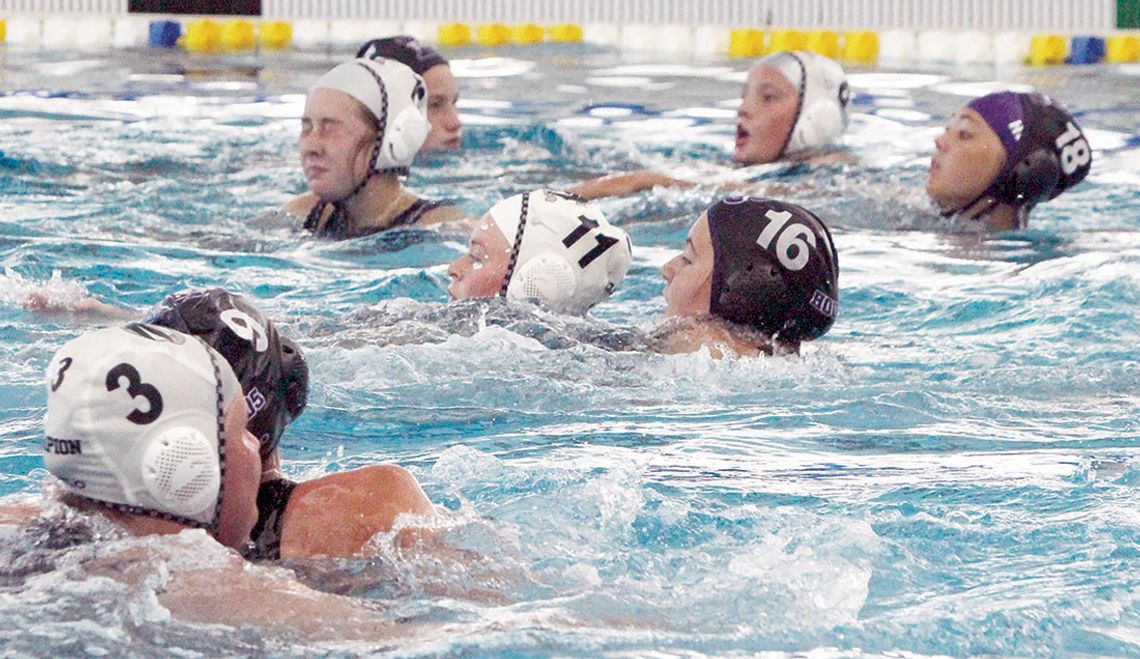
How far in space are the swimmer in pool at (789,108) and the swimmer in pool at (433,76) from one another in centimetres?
87

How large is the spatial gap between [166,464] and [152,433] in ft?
0.17

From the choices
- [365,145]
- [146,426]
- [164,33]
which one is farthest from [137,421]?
[164,33]

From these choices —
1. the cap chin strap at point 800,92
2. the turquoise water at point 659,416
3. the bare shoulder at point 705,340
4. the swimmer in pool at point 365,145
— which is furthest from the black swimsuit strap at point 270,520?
the cap chin strap at point 800,92

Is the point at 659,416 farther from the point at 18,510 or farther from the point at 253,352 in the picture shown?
the point at 18,510

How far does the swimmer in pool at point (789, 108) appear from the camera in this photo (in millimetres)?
8102

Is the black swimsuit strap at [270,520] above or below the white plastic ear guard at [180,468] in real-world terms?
below

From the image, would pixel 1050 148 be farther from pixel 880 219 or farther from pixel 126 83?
pixel 126 83

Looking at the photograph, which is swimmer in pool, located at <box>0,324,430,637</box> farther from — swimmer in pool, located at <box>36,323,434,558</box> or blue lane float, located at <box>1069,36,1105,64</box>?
blue lane float, located at <box>1069,36,1105,64</box>

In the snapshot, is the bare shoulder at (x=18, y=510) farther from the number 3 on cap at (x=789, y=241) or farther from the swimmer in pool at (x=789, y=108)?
the swimmer in pool at (x=789, y=108)

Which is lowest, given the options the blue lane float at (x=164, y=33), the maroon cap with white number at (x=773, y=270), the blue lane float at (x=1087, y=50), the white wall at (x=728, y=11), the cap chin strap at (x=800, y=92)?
the maroon cap with white number at (x=773, y=270)

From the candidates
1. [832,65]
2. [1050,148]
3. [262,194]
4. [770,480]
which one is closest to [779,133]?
[832,65]

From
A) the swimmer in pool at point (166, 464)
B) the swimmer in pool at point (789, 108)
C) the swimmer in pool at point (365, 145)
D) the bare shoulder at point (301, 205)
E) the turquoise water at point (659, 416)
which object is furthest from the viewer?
the swimmer in pool at point (789, 108)

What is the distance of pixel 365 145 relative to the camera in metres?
6.48

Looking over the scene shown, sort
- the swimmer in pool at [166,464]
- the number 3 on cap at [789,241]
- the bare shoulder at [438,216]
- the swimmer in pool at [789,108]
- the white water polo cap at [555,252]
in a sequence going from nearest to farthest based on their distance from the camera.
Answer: the swimmer in pool at [166,464] → the number 3 on cap at [789,241] → the white water polo cap at [555,252] → the bare shoulder at [438,216] → the swimmer in pool at [789,108]
